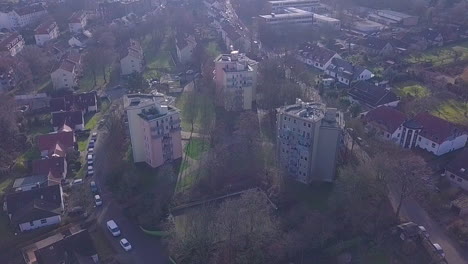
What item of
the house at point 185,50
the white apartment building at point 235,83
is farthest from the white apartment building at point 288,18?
the white apartment building at point 235,83

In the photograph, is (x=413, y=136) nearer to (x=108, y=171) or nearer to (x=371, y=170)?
(x=371, y=170)

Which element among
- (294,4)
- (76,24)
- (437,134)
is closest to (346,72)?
(437,134)

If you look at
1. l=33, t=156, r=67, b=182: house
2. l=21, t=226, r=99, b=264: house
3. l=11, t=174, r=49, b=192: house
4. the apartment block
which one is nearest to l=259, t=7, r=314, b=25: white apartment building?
the apartment block

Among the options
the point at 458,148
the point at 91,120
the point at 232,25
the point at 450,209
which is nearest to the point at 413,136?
the point at 458,148

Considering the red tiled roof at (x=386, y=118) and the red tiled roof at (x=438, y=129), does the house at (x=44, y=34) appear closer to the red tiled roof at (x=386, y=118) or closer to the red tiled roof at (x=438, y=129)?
the red tiled roof at (x=386, y=118)

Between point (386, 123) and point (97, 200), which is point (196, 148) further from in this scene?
point (386, 123)

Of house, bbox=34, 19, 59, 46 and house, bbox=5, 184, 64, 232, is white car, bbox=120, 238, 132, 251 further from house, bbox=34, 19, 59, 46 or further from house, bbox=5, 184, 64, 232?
house, bbox=34, 19, 59, 46

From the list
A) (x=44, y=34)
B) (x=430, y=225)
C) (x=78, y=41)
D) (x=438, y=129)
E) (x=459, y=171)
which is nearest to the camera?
(x=430, y=225)
